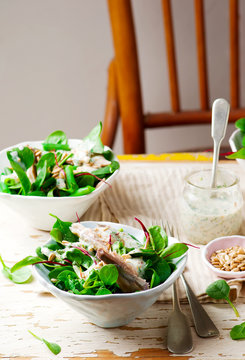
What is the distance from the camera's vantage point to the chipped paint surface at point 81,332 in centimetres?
73

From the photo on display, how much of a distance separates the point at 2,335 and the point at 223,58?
1.78 m

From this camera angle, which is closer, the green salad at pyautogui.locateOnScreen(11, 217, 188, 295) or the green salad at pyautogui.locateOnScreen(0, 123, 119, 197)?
the green salad at pyautogui.locateOnScreen(11, 217, 188, 295)

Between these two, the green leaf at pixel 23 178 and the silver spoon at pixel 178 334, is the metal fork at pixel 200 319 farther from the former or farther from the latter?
the green leaf at pixel 23 178

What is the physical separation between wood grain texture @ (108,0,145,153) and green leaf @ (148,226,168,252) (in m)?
0.97

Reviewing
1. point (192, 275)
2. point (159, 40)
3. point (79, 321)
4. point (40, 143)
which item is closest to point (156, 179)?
point (40, 143)

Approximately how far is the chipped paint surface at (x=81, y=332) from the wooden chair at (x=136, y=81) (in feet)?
2.91

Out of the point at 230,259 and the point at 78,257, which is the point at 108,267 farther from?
the point at 230,259

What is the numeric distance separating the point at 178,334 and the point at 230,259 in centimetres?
19

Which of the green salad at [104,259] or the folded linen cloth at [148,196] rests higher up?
the green salad at [104,259]

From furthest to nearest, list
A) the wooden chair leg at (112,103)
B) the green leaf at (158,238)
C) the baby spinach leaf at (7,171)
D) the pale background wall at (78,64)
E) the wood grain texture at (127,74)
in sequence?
1. the pale background wall at (78,64)
2. the wooden chair leg at (112,103)
3. the wood grain texture at (127,74)
4. the baby spinach leaf at (7,171)
5. the green leaf at (158,238)

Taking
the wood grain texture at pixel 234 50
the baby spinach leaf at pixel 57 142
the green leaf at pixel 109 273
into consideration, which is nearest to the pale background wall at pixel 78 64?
the wood grain texture at pixel 234 50

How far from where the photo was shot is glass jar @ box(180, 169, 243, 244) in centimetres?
97

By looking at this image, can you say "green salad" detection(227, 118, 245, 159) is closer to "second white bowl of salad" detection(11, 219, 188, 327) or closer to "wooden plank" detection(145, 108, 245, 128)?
"second white bowl of salad" detection(11, 219, 188, 327)

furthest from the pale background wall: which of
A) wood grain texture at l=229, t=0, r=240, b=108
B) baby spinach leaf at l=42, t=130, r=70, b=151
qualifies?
baby spinach leaf at l=42, t=130, r=70, b=151
